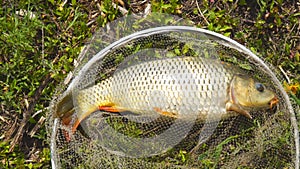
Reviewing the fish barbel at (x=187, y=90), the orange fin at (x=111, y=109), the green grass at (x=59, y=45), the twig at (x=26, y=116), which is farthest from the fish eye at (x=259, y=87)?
the twig at (x=26, y=116)

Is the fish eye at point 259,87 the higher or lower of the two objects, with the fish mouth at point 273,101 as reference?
higher

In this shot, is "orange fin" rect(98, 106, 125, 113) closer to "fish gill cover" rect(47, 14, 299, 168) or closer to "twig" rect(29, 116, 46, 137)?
"fish gill cover" rect(47, 14, 299, 168)

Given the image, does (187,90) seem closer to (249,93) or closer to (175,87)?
(175,87)

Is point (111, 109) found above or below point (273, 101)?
below

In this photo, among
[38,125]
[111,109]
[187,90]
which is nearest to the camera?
[187,90]

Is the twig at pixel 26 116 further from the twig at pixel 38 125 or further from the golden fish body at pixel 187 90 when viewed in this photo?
the golden fish body at pixel 187 90

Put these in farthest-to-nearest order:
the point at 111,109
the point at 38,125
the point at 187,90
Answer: the point at 38,125, the point at 111,109, the point at 187,90

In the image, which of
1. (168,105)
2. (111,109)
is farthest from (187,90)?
(111,109)

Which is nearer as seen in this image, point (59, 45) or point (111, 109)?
point (111, 109)
